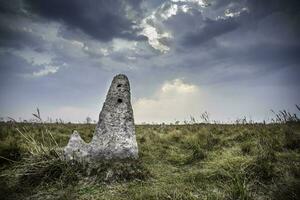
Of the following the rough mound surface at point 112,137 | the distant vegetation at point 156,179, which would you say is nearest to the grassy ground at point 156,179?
the distant vegetation at point 156,179

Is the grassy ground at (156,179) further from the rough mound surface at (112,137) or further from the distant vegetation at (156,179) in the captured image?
the rough mound surface at (112,137)

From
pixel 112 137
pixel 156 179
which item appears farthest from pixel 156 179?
pixel 112 137

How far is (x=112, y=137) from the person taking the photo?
588 cm

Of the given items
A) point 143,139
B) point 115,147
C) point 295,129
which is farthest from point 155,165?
point 295,129

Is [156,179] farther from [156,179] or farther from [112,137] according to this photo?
[112,137]

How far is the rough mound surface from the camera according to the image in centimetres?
581

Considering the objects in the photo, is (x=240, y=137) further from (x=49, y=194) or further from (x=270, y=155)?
(x=49, y=194)

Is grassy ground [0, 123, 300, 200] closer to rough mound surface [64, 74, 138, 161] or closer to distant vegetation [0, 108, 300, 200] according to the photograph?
distant vegetation [0, 108, 300, 200]

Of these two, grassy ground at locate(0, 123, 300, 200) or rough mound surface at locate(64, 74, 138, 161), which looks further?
rough mound surface at locate(64, 74, 138, 161)

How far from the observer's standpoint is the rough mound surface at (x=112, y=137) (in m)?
5.81

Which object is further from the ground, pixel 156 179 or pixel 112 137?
pixel 112 137

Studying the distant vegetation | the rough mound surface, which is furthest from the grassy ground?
the rough mound surface

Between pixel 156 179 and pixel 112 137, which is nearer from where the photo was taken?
pixel 156 179

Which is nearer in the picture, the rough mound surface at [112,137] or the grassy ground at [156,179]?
the grassy ground at [156,179]
